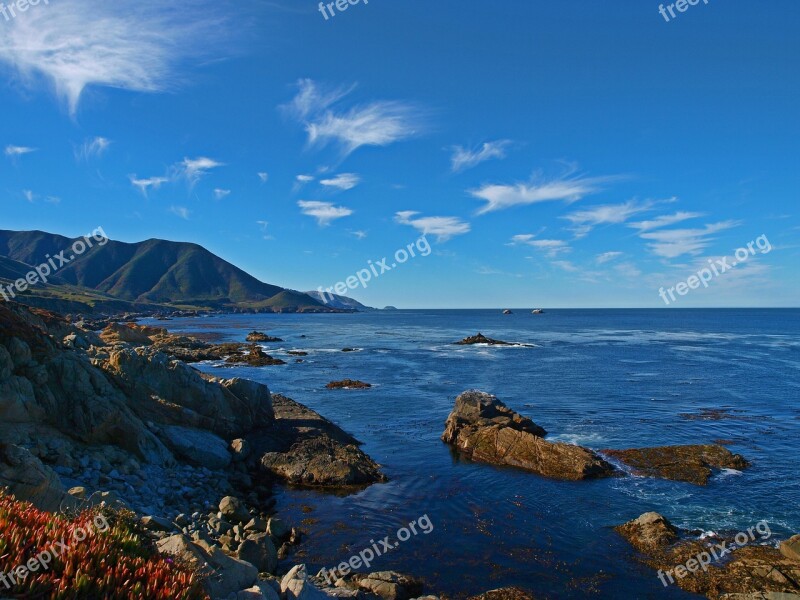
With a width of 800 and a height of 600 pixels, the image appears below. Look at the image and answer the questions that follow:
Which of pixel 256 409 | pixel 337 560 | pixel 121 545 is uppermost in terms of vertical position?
pixel 121 545

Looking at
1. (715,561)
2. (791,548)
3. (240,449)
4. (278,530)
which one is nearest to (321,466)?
(240,449)

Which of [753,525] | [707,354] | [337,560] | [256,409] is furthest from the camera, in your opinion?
[707,354]

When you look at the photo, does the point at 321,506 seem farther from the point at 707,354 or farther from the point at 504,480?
the point at 707,354

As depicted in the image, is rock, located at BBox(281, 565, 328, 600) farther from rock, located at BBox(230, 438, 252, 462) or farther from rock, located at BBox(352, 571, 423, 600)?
rock, located at BBox(230, 438, 252, 462)

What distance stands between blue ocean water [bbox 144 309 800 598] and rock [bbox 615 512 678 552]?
2.29ft

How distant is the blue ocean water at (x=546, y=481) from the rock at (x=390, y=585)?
1033 mm

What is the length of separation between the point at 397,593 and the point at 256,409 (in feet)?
71.1

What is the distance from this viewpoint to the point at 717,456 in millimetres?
31922

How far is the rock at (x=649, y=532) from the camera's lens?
2061 centimetres

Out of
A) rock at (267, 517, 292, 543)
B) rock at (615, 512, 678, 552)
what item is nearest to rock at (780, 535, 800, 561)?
rock at (615, 512, 678, 552)

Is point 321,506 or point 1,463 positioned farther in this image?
point 321,506

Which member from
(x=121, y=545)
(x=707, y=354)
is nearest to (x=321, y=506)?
(x=121, y=545)

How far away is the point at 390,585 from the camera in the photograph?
16609 millimetres

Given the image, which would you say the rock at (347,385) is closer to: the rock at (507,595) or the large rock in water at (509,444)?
the large rock in water at (509,444)
